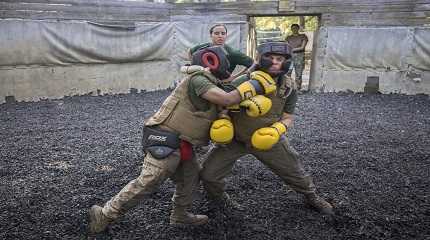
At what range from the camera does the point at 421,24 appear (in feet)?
34.2

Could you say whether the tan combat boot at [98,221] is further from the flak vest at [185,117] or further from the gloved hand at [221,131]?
the gloved hand at [221,131]

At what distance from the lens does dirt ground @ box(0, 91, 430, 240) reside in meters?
3.17

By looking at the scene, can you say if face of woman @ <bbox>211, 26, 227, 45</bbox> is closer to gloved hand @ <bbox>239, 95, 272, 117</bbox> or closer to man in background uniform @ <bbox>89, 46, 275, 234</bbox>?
man in background uniform @ <bbox>89, 46, 275, 234</bbox>

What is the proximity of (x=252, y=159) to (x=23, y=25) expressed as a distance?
740 centimetres

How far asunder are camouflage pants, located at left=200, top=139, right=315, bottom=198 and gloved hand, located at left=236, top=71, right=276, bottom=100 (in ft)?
2.19

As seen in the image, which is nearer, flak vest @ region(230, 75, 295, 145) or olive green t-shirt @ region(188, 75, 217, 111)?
olive green t-shirt @ region(188, 75, 217, 111)

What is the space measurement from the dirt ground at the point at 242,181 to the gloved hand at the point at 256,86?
1271 millimetres

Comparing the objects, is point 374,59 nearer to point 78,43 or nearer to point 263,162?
point 78,43

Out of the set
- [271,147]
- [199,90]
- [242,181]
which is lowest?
[242,181]

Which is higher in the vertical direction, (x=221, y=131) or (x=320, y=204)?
(x=221, y=131)

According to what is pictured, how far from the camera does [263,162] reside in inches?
129

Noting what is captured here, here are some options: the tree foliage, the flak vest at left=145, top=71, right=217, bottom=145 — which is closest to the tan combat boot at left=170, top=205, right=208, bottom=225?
the flak vest at left=145, top=71, right=217, bottom=145

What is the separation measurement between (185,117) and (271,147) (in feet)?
2.75

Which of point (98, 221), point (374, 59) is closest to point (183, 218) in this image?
point (98, 221)
